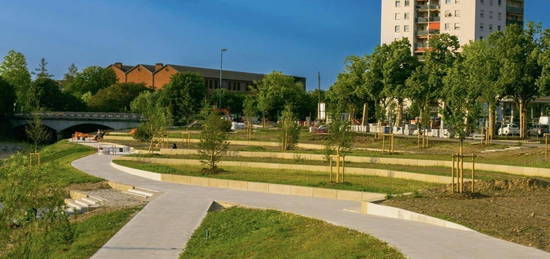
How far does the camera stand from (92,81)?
445 ft

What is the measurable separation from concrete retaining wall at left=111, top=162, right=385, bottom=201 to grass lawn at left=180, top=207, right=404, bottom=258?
3788mm

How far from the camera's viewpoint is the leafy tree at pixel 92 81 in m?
135

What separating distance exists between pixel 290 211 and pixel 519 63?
3321cm

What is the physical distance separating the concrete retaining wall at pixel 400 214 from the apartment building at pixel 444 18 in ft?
250

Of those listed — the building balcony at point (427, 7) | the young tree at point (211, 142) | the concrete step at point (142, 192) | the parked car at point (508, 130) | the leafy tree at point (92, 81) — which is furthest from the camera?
the leafy tree at point (92, 81)

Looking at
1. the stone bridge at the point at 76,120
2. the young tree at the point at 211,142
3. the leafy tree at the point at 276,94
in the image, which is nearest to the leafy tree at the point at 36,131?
the young tree at the point at 211,142

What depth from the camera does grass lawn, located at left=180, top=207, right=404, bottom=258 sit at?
1287 cm

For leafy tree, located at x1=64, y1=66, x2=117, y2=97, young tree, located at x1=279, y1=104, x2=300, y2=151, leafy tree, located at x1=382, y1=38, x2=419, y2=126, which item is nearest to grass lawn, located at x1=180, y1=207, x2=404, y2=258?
young tree, located at x1=279, y1=104, x2=300, y2=151

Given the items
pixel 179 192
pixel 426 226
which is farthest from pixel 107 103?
pixel 426 226

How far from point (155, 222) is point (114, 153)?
99.2 ft

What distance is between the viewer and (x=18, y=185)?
11758 millimetres

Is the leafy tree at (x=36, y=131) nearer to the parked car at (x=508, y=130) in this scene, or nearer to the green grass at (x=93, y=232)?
the green grass at (x=93, y=232)

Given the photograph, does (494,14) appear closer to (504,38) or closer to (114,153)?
(504,38)

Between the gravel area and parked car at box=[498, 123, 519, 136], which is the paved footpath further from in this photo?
parked car at box=[498, 123, 519, 136]
